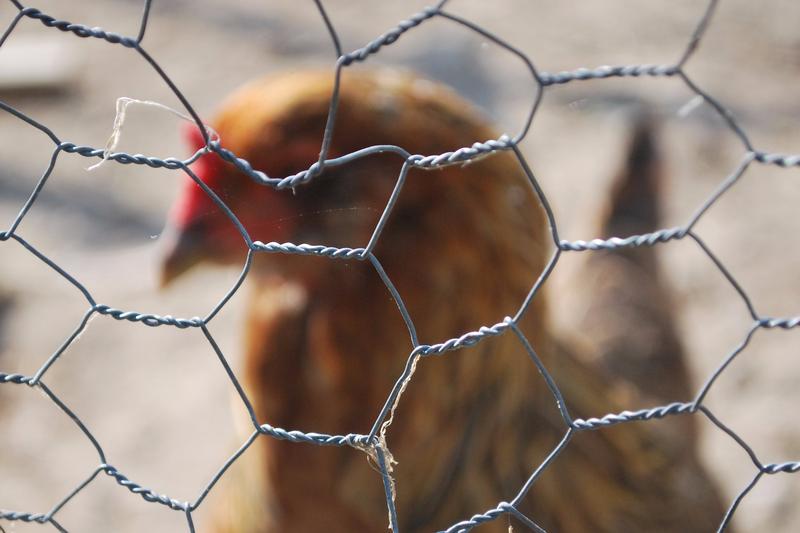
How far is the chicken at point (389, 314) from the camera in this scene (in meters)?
1.29

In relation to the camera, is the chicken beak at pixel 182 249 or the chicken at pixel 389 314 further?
the chicken beak at pixel 182 249

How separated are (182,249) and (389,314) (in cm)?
38

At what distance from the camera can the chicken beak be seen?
1.46m

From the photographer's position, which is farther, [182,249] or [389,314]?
[182,249]

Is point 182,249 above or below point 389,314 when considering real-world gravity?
above

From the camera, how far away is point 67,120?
140 inches

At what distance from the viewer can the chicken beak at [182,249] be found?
4.78 ft

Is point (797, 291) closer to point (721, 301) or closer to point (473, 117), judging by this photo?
point (721, 301)

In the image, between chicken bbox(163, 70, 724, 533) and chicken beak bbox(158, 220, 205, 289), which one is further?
chicken beak bbox(158, 220, 205, 289)

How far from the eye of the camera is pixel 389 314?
4.31 ft

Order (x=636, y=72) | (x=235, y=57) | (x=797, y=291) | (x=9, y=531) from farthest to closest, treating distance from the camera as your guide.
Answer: (x=235, y=57)
(x=797, y=291)
(x=9, y=531)
(x=636, y=72)

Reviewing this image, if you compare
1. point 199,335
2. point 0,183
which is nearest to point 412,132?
point 199,335

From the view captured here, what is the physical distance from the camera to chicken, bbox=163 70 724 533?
129cm

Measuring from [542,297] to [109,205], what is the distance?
7.19 feet
